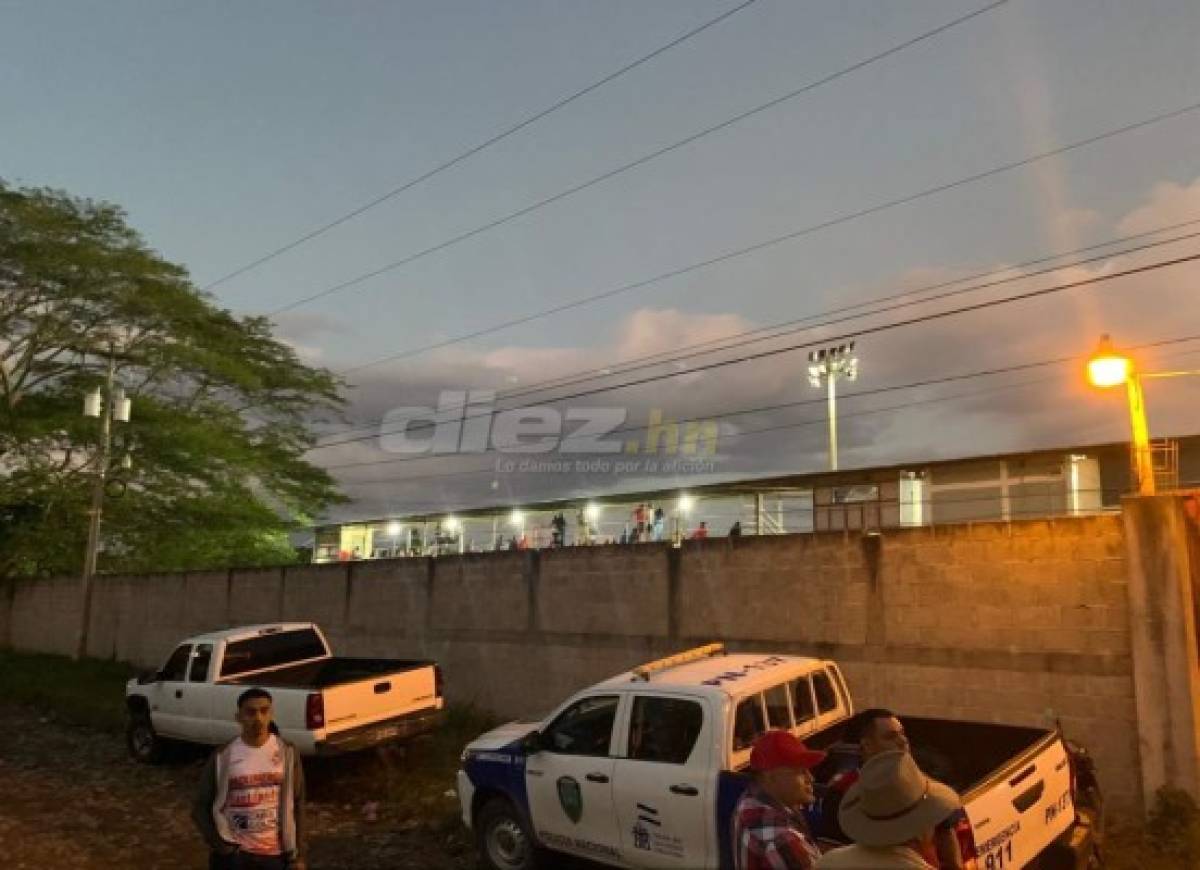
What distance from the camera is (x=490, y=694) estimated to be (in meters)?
14.6

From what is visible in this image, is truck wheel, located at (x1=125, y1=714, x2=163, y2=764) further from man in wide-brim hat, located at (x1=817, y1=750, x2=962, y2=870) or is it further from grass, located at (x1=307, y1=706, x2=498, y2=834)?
man in wide-brim hat, located at (x1=817, y1=750, x2=962, y2=870)

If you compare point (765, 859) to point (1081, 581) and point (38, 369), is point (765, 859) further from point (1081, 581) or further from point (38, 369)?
point (38, 369)

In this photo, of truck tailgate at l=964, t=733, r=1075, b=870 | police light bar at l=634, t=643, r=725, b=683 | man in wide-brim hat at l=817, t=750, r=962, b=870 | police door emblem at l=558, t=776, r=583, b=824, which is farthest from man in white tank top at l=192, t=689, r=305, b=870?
truck tailgate at l=964, t=733, r=1075, b=870

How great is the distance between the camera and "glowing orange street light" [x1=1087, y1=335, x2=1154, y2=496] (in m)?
8.85

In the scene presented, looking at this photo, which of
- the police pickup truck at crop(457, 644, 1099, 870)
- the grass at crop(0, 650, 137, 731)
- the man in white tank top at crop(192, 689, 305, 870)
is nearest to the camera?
the man in white tank top at crop(192, 689, 305, 870)

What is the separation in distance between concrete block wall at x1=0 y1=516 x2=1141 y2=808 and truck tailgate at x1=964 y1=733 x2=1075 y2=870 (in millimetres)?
3090

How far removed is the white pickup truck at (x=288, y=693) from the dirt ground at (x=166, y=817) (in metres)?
0.60

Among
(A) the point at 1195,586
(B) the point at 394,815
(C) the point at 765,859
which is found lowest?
(B) the point at 394,815

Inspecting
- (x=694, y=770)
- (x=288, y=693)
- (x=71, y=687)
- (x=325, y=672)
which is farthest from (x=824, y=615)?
(x=71, y=687)

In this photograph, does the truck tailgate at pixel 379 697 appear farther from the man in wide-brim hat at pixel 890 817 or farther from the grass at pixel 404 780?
the man in wide-brim hat at pixel 890 817

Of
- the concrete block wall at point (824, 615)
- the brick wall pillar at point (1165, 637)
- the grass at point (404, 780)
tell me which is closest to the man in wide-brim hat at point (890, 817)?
the brick wall pillar at point (1165, 637)

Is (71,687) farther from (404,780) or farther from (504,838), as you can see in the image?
(504,838)

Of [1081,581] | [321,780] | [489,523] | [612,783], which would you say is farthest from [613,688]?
[489,523]

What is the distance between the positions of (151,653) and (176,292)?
12.1 metres
